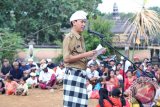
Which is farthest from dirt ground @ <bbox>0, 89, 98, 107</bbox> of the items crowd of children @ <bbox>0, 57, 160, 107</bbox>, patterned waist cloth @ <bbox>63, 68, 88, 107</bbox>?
patterned waist cloth @ <bbox>63, 68, 88, 107</bbox>

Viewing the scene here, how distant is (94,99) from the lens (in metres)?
10.0

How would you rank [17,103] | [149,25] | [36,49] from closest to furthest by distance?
[149,25], [17,103], [36,49]

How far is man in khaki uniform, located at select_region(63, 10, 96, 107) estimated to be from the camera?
4047 mm

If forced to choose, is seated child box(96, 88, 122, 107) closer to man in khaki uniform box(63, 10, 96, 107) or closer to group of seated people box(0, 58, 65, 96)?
man in khaki uniform box(63, 10, 96, 107)

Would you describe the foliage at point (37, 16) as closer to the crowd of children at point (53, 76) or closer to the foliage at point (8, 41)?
the foliage at point (8, 41)

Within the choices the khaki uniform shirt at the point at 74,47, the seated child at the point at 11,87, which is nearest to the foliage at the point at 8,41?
the seated child at the point at 11,87

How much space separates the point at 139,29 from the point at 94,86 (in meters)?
3.37

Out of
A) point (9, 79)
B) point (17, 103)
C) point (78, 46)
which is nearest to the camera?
point (78, 46)

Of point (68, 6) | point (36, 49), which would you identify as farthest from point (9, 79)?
point (36, 49)

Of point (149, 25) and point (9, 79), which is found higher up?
point (149, 25)

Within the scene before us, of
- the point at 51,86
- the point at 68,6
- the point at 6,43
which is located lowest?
the point at 51,86

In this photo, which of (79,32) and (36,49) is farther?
(36,49)

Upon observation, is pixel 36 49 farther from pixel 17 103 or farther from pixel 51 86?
pixel 17 103

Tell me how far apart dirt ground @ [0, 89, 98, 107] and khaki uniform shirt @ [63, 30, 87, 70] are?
5.05 m
